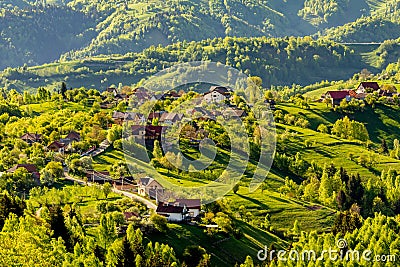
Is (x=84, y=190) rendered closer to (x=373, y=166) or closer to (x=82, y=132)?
(x=82, y=132)

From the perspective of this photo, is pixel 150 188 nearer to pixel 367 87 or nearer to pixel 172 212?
pixel 172 212

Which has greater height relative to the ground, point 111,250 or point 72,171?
point 111,250

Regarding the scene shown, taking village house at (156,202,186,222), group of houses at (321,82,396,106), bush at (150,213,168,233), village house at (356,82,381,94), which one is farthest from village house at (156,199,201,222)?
village house at (356,82,381,94)

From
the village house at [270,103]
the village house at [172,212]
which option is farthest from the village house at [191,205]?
the village house at [270,103]

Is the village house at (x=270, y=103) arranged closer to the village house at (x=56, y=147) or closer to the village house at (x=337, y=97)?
the village house at (x=337, y=97)

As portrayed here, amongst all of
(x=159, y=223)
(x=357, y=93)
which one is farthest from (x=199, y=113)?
(x=357, y=93)

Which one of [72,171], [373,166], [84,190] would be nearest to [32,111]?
[72,171]

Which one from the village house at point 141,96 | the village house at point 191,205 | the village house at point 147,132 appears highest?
the village house at point 191,205
